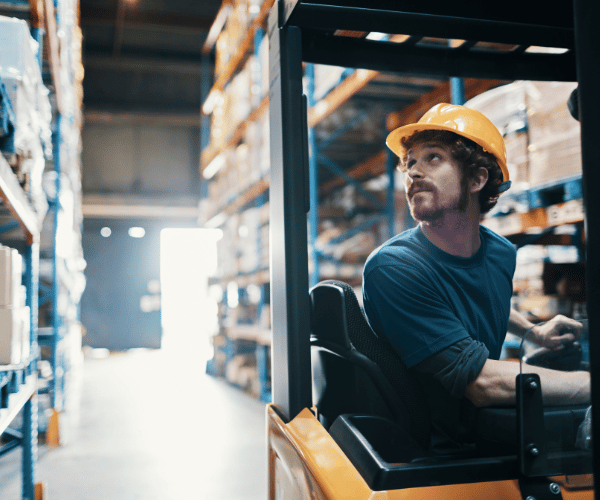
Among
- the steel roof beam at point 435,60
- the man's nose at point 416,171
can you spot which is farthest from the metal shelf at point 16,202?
the man's nose at point 416,171

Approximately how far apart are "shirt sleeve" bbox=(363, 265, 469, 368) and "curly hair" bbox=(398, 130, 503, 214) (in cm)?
40

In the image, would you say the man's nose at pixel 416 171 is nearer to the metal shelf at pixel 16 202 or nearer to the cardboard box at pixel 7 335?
the metal shelf at pixel 16 202

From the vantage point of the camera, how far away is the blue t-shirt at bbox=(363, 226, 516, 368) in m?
1.55

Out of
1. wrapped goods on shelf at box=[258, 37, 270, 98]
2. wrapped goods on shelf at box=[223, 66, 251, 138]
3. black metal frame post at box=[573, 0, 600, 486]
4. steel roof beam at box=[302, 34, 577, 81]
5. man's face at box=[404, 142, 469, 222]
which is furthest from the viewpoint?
wrapped goods on shelf at box=[223, 66, 251, 138]

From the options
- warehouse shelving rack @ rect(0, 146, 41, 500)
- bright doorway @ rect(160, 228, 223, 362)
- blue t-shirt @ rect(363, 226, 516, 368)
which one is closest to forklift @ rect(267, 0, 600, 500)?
blue t-shirt @ rect(363, 226, 516, 368)

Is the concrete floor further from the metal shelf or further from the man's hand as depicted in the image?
the man's hand

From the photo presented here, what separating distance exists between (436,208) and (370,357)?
507mm

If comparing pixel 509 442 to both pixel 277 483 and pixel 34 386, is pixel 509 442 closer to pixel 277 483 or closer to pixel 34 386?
pixel 277 483

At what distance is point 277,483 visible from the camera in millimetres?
1651

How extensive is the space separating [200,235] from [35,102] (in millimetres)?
11901

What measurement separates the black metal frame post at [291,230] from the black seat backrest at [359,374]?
15 centimetres

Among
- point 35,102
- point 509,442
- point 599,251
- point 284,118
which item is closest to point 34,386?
point 35,102

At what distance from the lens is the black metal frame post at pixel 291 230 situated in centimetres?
→ 154

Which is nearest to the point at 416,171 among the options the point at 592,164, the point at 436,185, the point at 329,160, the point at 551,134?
the point at 436,185
